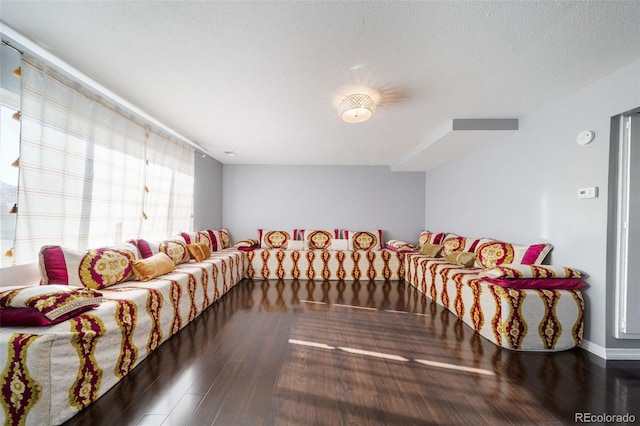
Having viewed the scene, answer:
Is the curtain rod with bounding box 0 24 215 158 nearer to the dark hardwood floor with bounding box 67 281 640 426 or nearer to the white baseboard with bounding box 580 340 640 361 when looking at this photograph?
the dark hardwood floor with bounding box 67 281 640 426

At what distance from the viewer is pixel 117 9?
1370 millimetres

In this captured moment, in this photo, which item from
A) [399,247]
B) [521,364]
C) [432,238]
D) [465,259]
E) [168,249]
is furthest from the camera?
[399,247]

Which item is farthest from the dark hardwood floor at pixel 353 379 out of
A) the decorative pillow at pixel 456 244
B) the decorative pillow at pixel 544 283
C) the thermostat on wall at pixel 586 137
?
the thermostat on wall at pixel 586 137

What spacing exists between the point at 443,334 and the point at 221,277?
2.79 metres

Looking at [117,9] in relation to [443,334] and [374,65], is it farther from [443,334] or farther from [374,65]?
[443,334]

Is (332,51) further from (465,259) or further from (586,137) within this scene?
(465,259)

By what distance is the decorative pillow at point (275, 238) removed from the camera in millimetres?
4957

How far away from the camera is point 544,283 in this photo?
2.13m

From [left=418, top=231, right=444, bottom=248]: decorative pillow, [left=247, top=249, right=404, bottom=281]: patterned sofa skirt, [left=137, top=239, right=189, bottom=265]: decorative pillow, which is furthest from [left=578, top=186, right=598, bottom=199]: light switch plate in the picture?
[left=137, top=239, right=189, bottom=265]: decorative pillow

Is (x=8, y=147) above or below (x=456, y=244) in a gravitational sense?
above

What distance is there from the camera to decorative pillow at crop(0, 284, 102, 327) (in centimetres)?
130

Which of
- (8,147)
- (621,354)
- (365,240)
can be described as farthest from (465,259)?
(8,147)

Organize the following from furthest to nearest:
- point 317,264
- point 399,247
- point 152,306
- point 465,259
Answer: point 399,247 < point 317,264 < point 465,259 < point 152,306
